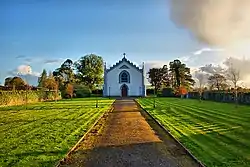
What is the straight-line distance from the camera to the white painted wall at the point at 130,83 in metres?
85.8

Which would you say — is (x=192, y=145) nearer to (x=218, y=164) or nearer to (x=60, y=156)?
(x=218, y=164)

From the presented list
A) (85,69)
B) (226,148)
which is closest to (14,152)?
(226,148)

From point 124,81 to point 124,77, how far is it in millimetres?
1247

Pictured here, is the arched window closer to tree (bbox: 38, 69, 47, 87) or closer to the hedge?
tree (bbox: 38, 69, 47, 87)

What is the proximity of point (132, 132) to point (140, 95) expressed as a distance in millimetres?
70128

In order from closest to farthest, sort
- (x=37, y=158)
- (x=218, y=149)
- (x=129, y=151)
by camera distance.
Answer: (x=37, y=158), (x=129, y=151), (x=218, y=149)

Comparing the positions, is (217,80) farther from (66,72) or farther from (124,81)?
(66,72)

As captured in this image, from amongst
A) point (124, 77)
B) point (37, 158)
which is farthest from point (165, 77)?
point (37, 158)

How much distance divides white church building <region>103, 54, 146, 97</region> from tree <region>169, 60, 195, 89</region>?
12222mm

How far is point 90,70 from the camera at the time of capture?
10344 centimetres

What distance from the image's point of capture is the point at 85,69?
10394 cm

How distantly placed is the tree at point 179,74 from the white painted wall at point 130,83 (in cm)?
1308

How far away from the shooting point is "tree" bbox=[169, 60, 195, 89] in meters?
94.7

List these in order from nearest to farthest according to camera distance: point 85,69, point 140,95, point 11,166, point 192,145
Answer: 1. point 11,166
2. point 192,145
3. point 140,95
4. point 85,69
